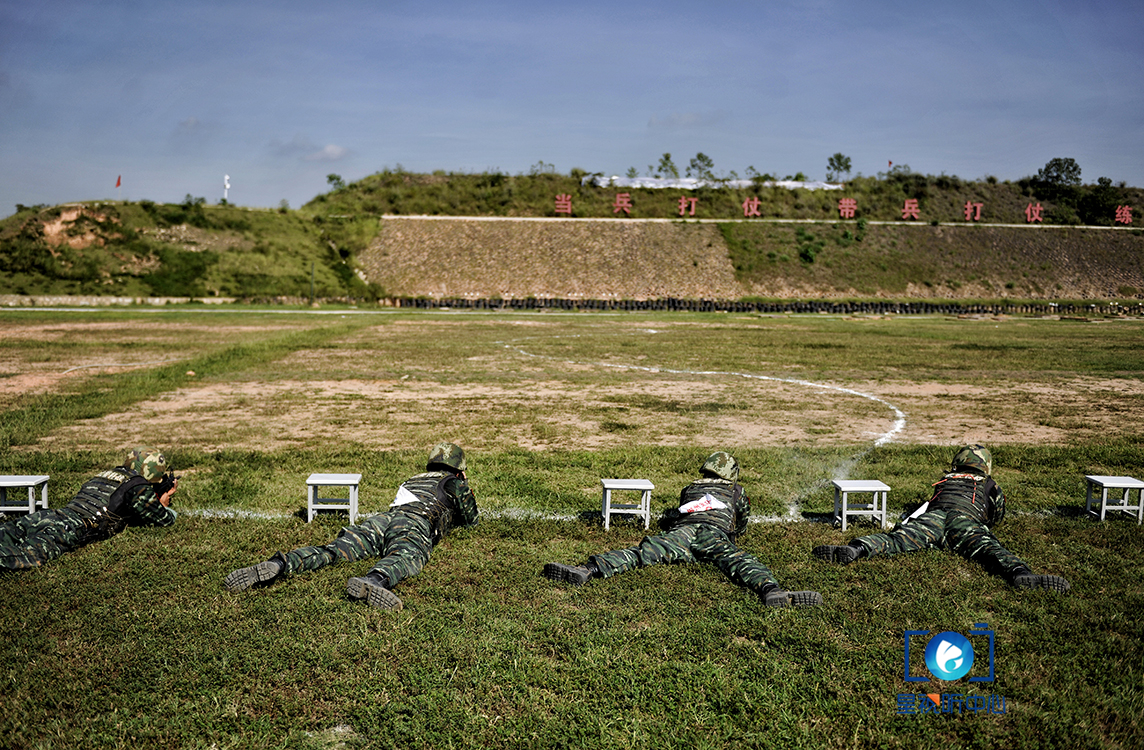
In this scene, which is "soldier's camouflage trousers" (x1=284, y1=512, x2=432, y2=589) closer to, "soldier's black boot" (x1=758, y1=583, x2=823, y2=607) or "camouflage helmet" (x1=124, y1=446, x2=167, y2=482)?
"camouflage helmet" (x1=124, y1=446, x2=167, y2=482)

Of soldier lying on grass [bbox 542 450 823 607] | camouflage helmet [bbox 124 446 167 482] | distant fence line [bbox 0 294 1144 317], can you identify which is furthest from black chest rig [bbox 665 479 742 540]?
distant fence line [bbox 0 294 1144 317]

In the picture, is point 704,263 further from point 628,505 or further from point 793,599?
point 793,599

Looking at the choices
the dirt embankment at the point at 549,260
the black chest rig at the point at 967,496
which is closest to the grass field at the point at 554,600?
the black chest rig at the point at 967,496

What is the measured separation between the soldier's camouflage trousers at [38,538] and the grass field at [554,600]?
0.16 meters

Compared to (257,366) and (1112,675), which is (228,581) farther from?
(257,366)

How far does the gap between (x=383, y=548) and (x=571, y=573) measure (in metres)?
1.79

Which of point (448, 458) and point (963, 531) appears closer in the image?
point (963, 531)

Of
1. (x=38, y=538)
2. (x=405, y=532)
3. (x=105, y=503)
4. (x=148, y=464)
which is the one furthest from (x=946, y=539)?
(x=38, y=538)

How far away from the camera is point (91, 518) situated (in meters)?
6.84

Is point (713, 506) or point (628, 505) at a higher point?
point (713, 506)

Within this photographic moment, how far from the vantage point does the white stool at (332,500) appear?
24.8 ft

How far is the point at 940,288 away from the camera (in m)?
74.4

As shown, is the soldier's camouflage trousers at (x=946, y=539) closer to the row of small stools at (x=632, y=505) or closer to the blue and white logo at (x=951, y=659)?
the row of small stools at (x=632, y=505)

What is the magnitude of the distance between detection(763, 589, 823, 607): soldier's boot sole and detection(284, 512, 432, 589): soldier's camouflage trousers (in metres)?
2.83
